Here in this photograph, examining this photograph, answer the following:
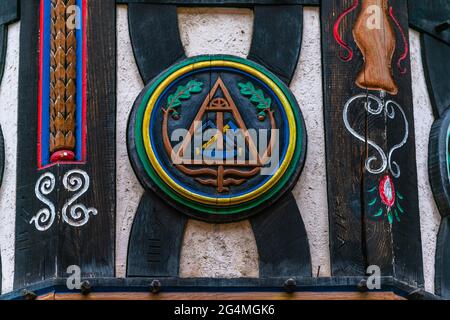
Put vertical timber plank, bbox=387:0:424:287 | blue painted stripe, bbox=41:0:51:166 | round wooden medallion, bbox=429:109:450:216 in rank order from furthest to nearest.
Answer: round wooden medallion, bbox=429:109:450:216, blue painted stripe, bbox=41:0:51:166, vertical timber plank, bbox=387:0:424:287

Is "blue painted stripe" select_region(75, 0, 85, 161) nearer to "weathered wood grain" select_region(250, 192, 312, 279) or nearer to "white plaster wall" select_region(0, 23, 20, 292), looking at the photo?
"white plaster wall" select_region(0, 23, 20, 292)

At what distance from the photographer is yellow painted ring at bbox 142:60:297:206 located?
1855 cm

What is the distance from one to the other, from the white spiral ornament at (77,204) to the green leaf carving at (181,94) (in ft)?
3.57

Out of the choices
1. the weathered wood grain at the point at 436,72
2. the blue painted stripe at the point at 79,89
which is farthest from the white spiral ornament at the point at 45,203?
the weathered wood grain at the point at 436,72

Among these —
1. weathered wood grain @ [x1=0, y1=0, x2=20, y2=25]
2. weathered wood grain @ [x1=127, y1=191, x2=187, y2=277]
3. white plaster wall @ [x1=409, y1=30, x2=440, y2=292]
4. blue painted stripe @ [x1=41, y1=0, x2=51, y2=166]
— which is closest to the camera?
weathered wood grain @ [x1=127, y1=191, x2=187, y2=277]

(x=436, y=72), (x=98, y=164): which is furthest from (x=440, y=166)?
(x=98, y=164)

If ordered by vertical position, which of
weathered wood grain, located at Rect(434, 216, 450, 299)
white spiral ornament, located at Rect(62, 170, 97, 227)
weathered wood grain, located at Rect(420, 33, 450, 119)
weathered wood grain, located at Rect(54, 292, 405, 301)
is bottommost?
weathered wood grain, located at Rect(54, 292, 405, 301)

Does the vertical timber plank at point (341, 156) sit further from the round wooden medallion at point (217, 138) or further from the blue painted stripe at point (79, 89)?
the blue painted stripe at point (79, 89)

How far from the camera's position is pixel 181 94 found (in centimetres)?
1892

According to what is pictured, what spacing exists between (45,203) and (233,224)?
6.04 feet

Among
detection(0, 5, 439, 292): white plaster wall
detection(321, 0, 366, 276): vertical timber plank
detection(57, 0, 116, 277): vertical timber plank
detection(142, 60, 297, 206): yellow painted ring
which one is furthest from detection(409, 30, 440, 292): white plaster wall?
detection(57, 0, 116, 277): vertical timber plank

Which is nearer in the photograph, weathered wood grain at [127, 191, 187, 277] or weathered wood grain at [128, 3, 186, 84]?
weathered wood grain at [127, 191, 187, 277]

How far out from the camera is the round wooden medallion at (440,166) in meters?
19.4
